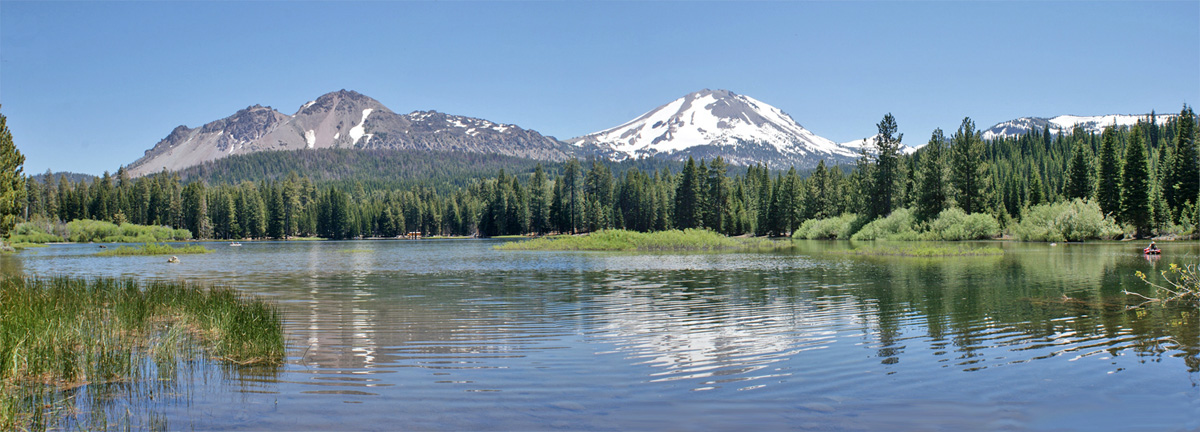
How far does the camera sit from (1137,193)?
7131 cm

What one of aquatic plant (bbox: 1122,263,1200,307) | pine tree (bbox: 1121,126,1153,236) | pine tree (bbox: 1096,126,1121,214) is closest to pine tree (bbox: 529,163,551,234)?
pine tree (bbox: 1096,126,1121,214)

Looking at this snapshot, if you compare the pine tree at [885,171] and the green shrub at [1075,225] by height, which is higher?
the pine tree at [885,171]

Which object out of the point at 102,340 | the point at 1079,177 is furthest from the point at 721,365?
the point at 1079,177

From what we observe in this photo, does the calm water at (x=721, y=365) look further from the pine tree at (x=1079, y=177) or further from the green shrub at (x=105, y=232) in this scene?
the green shrub at (x=105, y=232)

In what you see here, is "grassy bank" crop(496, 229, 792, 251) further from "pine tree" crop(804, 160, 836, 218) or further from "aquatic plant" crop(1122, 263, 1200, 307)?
"aquatic plant" crop(1122, 263, 1200, 307)

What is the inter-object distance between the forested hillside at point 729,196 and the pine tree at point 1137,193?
0.42ft

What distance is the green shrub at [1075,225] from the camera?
67625 millimetres

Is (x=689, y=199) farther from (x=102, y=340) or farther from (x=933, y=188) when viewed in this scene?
(x=102, y=340)

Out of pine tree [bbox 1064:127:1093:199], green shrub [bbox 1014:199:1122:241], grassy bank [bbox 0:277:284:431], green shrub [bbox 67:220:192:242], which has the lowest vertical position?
grassy bank [bbox 0:277:284:431]

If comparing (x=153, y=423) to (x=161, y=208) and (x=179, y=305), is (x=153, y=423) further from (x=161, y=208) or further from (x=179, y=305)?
(x=161, y=208)

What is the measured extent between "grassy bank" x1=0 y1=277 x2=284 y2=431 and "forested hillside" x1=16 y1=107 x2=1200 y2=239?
2993 inches

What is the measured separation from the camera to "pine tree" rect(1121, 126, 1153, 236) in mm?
70688

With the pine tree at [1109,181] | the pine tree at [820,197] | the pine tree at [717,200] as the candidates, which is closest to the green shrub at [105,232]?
the pine tree at [717,200]

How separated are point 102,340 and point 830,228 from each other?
91109 mm
